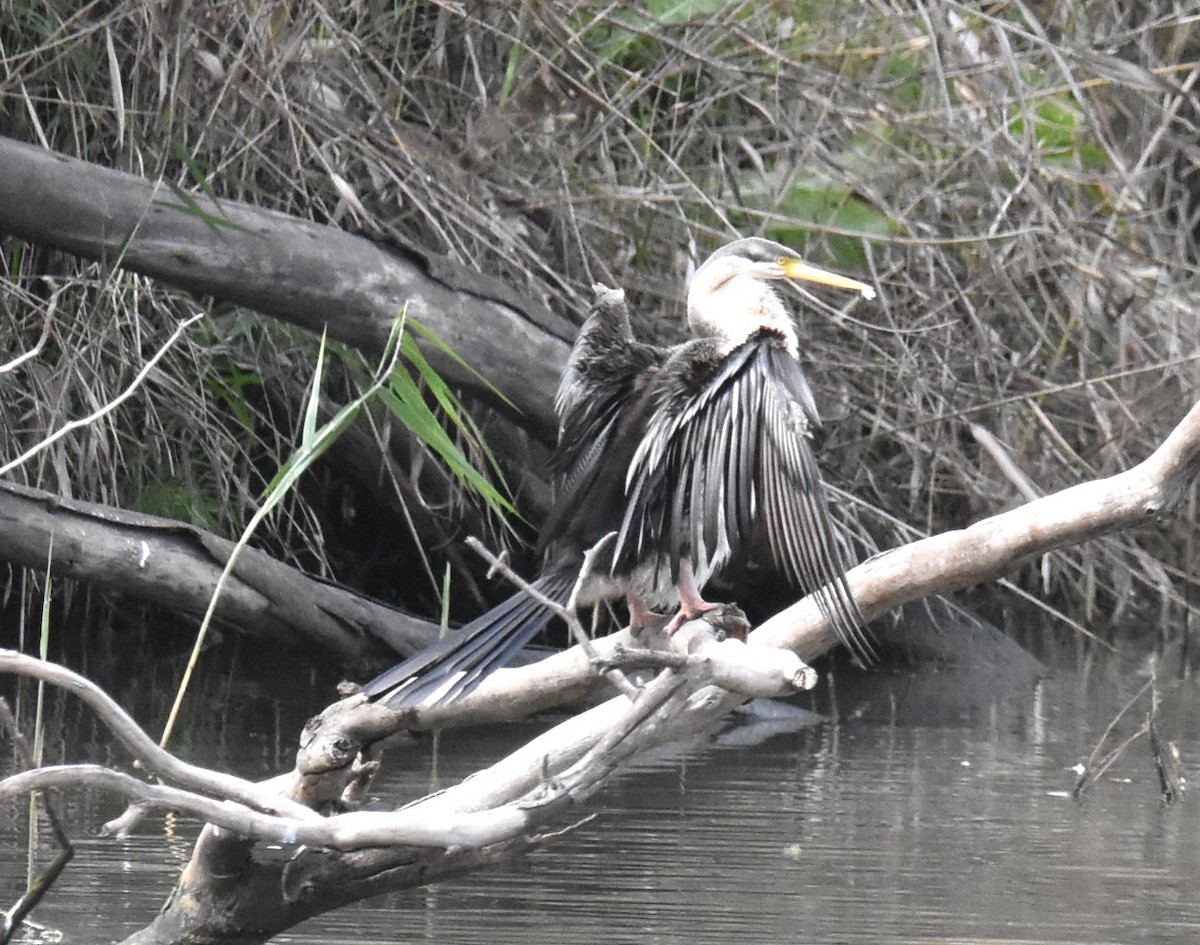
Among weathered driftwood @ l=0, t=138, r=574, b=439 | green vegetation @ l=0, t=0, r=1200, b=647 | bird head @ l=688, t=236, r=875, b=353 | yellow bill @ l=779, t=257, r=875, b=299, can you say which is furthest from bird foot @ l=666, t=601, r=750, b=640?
green vegetation @ l=0, t=0, r=1200, b=647

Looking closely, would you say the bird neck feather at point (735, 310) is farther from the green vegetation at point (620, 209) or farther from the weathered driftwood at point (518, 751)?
the green vegetation at point (620, 209)

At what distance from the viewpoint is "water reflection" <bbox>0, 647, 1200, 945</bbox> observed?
9.98ft

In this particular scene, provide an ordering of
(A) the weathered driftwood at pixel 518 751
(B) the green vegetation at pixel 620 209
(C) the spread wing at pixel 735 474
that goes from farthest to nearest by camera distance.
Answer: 1. (B) the green vegetation at pixel 620 209
2. (C) the spread wing at pixel 735 474
3. (A) the weathered driftwood at pixel 518 751

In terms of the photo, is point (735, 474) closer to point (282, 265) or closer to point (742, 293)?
point (742, 293)

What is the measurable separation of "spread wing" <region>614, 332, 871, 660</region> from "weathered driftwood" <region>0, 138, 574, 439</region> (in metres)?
1.45

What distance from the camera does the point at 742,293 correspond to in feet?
10.8

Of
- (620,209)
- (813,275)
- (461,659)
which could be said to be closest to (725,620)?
(461,659)

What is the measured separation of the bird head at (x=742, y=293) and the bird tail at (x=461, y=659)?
65 cm

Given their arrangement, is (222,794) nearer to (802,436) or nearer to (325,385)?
(802,436)

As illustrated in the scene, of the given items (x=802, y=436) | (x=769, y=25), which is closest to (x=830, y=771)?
(x=802, y=436)

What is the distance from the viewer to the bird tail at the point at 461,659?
250 cm

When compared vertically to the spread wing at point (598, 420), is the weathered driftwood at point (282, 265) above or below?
above

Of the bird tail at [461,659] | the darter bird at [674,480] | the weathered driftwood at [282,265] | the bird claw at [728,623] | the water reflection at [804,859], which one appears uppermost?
the weathered driftwood at [282,265]

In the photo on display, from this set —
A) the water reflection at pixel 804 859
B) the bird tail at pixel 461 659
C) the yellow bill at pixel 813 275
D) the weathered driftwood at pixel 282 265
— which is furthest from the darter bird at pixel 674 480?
the weathered driftwood at pixel 282 265
